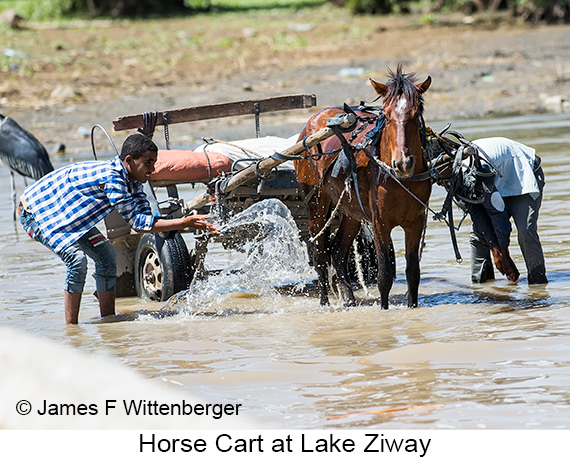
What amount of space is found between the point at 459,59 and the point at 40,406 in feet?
73.5

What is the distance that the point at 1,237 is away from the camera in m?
12.5

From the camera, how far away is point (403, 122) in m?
6.95

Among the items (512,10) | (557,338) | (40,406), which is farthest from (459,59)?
(40,406)

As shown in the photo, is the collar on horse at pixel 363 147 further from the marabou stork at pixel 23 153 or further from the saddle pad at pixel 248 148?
the marabou stork at pixel 23 153

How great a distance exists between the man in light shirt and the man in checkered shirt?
8.22ft

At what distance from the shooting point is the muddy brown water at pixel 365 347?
534 cm

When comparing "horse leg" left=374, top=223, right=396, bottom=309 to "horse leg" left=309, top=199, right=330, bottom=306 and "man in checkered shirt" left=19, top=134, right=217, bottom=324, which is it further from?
"man in checkered shirt" left=19, top=134, right=217, bottom=324

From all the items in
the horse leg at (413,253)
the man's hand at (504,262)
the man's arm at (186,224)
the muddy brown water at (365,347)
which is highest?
the man's arm at (186,224)

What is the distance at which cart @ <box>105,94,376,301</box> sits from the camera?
8195 millimetres

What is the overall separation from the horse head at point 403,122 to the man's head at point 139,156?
181 cm

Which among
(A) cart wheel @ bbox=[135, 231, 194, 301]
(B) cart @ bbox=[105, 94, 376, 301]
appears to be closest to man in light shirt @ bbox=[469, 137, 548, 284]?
(B) cart @ bbox=[105, 94, 376, 301]

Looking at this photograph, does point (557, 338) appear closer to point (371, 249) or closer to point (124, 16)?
point (371, 249)

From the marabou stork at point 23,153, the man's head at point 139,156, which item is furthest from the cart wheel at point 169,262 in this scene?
the marabou stork at point 23,153

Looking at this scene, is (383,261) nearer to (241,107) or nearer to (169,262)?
(169,262)
